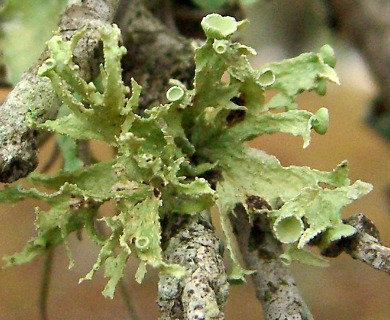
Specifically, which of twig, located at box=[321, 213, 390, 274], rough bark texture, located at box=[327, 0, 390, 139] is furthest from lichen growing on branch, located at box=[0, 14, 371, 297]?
rough bark texture, located at box=[327, 0, 390, 139]

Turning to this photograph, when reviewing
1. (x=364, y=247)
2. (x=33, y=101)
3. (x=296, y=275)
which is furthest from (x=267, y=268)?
(x=296, y=275)

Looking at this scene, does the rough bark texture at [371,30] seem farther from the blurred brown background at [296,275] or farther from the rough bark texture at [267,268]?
the rough bark texture at [267,268]

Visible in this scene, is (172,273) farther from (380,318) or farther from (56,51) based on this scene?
(380,318)

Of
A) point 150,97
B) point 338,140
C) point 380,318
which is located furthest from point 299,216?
point 338,140

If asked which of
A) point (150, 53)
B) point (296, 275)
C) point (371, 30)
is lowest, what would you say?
point (296, 275)

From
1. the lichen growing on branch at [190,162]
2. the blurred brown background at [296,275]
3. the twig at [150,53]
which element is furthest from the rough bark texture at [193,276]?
the blurred brown background at [296,275]

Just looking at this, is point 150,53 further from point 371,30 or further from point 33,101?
point 371,30
